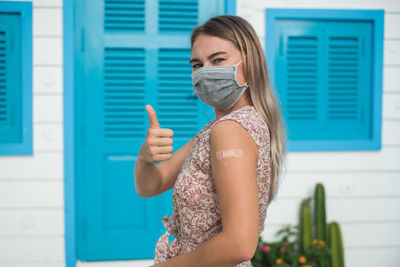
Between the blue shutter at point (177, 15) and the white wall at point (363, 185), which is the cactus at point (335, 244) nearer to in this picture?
the white wall at point (363, 185)

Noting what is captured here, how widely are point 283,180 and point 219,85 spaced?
190 centimetres

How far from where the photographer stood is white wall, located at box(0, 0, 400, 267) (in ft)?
8.32

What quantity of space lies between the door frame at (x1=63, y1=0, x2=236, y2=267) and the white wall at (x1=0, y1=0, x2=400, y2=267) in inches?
1.7

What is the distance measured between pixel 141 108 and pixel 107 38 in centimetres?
62

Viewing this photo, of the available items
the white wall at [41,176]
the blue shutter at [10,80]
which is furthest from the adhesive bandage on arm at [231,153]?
the blue shutter at [10,80]

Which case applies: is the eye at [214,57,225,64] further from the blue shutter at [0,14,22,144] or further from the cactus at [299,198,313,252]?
the blue shutter at [0,14,22,144]

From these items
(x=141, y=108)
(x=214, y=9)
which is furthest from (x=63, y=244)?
(x=214, y=9)

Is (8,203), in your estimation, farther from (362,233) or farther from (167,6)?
(362,233)

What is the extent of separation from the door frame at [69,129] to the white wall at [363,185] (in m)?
1.57

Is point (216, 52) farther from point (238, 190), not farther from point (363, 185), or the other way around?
point (363, 185)

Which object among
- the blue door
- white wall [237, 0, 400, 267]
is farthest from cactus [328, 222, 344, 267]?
the blue door

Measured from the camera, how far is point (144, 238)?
2.78 m

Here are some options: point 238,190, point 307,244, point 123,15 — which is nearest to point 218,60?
point 238,190

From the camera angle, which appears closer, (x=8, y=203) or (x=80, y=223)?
(x=8, y=203)
